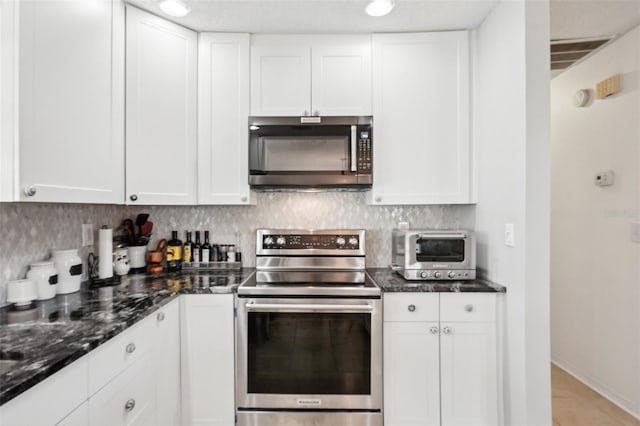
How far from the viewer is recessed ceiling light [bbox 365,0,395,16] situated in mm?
1706

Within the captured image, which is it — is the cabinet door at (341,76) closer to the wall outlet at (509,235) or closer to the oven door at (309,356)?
the wall outlet at (509,235)

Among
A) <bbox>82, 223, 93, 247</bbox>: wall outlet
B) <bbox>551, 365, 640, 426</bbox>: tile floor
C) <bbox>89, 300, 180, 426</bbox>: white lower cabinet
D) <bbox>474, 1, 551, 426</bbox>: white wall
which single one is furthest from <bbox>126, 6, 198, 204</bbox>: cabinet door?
<bbox>551, 365, 640, 426</bbox>: tile floor

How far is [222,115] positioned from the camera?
79.8 inches

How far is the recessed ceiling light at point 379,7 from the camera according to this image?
1706 millimetres

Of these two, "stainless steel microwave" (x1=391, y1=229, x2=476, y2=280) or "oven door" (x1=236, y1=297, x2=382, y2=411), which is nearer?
"oven door" (x1=236, y1=297, x2=382, y2=411)

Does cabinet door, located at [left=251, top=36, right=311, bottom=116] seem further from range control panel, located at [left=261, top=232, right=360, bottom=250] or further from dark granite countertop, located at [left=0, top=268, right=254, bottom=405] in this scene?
dark granite countertop, located at [left=0, top=268, right=254, bottom=405]

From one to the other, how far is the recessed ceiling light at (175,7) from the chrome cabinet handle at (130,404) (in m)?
1.95

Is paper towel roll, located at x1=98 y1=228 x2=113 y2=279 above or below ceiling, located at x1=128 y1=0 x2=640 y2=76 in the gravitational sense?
below

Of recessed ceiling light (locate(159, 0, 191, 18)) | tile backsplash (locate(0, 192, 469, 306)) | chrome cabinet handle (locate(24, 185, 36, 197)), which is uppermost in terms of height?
recessed ceiling light (locate(159, 0, 191, 18))

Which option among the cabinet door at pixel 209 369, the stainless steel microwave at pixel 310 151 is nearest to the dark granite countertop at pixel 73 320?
the cabinet door at pixel 209 369

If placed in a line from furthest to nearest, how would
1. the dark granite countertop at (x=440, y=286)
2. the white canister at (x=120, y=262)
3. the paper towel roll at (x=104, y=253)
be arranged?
1. the white canister at (x=120, y=262)
2. the paper towel roll at (x=104, y=253)
3. the dark granite countertop at (x=440, y=286)

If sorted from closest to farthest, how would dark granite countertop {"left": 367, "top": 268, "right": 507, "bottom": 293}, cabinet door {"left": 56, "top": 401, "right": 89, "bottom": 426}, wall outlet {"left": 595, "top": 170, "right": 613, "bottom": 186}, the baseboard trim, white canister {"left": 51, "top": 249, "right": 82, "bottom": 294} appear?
cabinet door {"left": 56, "top": 401, "right": 89, "bottom": 426}
white canister {"left": 51, "top": 249, "right": 82, "bottom": 294}
dark granite countertop {"left": 367, "top": 268, "right": 507, "bottom": 293}
the baseboard trim
wall outlet {"left": 595, "top": 170, "right": 613, "bottom": 186}

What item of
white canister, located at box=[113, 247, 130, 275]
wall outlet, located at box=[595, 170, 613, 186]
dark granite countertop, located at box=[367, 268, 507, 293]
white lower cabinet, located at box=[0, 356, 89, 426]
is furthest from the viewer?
wall outlet, located at box=[595, 170, 613, 186]

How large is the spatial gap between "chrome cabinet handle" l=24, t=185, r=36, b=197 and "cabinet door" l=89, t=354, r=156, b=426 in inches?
29.2
